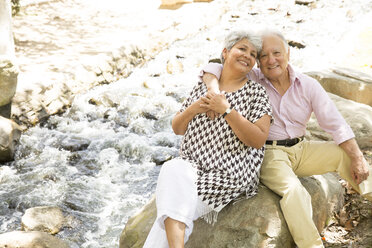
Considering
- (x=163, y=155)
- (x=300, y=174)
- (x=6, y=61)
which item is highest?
(x=300, y=174)

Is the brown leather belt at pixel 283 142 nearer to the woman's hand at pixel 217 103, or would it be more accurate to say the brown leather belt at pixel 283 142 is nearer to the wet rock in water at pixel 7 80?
the woman's hand at pixel 217 103

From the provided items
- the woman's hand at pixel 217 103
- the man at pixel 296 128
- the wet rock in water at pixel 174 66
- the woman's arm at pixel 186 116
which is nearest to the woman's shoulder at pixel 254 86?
the man at pixel 296 128

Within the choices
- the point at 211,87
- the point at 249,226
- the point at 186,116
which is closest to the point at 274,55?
the point at 211,87

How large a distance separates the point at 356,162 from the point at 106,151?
3.73m

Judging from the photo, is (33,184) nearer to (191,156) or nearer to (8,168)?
(8,168)

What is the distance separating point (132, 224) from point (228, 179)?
0.95 metres

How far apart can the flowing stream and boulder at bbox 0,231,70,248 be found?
1.37 feet

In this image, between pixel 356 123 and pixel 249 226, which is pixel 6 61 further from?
pixel 356 123

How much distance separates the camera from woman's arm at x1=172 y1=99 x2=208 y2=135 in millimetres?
2729

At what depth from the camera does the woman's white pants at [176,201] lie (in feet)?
7.82

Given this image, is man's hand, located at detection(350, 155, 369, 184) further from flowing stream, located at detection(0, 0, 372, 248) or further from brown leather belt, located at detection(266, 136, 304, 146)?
flowing stream, located at detection(0, 0, 372, 248)

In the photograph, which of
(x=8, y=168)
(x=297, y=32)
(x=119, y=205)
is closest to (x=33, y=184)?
(x=8, y=168)

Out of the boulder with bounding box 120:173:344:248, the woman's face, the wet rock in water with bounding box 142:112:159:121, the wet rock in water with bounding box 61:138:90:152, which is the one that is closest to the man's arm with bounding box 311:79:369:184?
the boulder with bounding box 120:173:344:248

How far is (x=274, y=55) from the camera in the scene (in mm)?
2912
